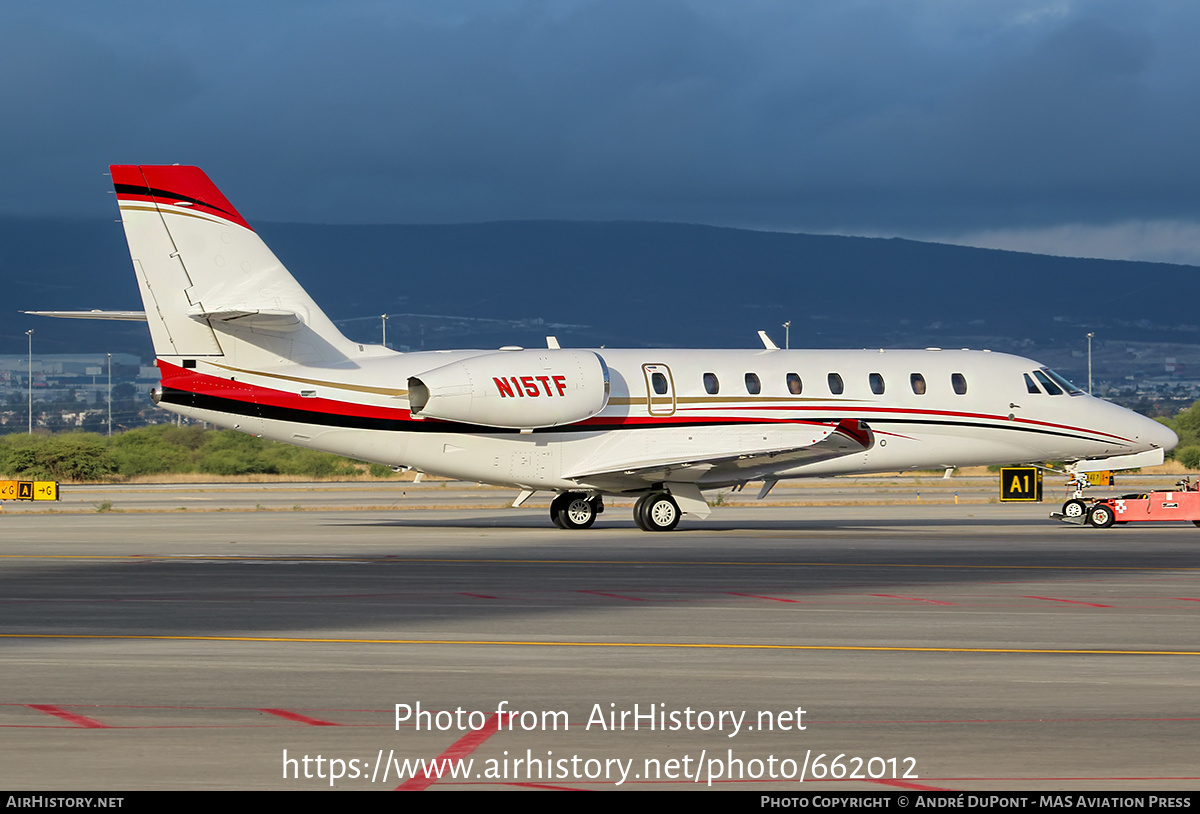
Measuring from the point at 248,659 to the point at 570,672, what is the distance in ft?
10.0

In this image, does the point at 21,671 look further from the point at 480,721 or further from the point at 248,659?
the point at 480,721

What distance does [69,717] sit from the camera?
10.3m

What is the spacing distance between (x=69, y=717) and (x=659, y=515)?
21.8 m

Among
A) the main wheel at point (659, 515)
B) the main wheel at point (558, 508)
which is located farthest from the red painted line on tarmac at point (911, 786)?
the main wheel at point (558, 508)

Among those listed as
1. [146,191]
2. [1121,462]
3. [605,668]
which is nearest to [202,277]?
[146,191]

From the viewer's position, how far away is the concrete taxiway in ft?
29.1

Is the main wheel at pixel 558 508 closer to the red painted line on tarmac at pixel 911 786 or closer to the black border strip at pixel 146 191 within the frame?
the black border strip at pixel 146 191

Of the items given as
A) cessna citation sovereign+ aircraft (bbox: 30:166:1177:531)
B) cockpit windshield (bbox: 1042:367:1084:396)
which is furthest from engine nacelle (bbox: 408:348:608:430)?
cockpit windshield (bbox: 1042:367:1084:396)

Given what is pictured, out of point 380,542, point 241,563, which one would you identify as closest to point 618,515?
point 380,542

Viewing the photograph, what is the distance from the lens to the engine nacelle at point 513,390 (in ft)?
96.4

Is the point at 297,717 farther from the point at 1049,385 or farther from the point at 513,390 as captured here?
the point at 1049,385

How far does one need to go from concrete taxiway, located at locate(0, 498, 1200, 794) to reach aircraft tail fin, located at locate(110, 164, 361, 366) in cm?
509

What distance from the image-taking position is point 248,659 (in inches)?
515

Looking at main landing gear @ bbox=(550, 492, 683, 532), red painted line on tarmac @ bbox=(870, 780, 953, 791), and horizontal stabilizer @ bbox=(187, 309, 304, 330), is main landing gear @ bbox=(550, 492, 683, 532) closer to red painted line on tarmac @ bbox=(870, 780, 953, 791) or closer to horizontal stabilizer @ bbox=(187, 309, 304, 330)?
horizontal stabilizer @ bbox=(187, 309, 304, 330)
